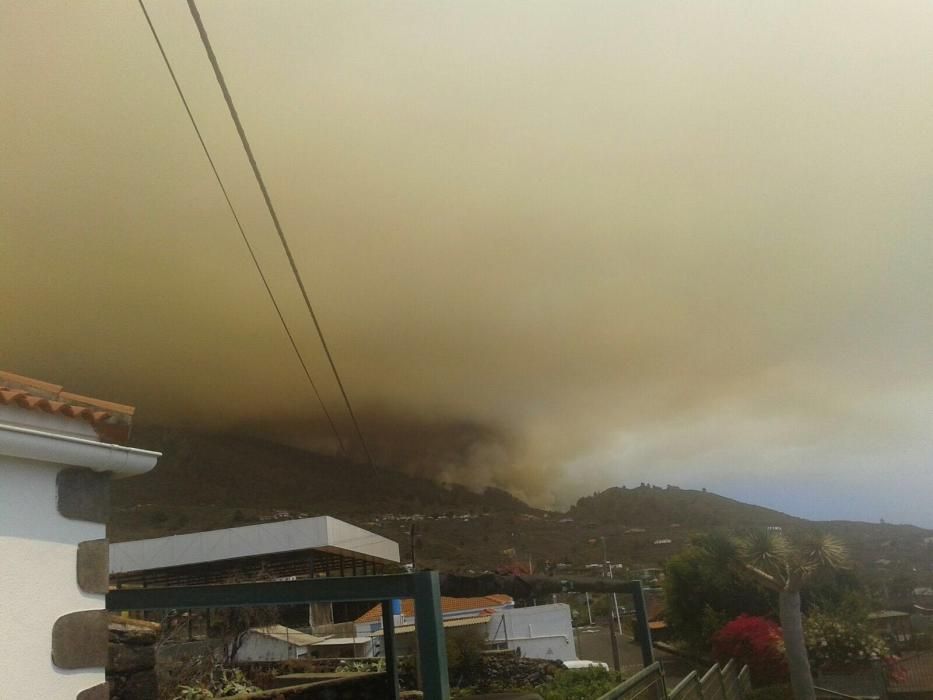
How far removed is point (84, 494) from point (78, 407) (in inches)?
17.8

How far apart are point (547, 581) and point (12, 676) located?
13.9ft

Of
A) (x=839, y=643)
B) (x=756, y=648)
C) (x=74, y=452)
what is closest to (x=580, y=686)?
(x=74, y=452)

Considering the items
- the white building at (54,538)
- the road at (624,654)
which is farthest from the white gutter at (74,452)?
the road at (624,654)

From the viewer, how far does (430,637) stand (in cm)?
331

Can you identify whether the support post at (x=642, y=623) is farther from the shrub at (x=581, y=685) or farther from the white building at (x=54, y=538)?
the white building at (x=54, y=538)

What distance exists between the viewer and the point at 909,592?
45625 mm

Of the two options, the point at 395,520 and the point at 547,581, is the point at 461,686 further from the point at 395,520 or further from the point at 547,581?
the point at 395,520

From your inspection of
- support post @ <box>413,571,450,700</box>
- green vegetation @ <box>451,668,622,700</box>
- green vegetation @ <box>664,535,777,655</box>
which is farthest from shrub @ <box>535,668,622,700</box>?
green vegetation @ <box>664,535,777,655</box>

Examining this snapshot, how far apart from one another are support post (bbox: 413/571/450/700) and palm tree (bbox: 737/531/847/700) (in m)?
17.7

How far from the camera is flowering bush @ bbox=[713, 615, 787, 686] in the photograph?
2359 centimetres

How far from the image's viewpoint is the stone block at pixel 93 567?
12.1 ft

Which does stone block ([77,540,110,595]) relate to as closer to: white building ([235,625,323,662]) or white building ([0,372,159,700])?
white building ([0,372,159,700])

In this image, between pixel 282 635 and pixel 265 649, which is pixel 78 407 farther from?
pixel 282 635

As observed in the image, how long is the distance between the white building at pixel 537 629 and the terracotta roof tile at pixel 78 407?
1007 inches
